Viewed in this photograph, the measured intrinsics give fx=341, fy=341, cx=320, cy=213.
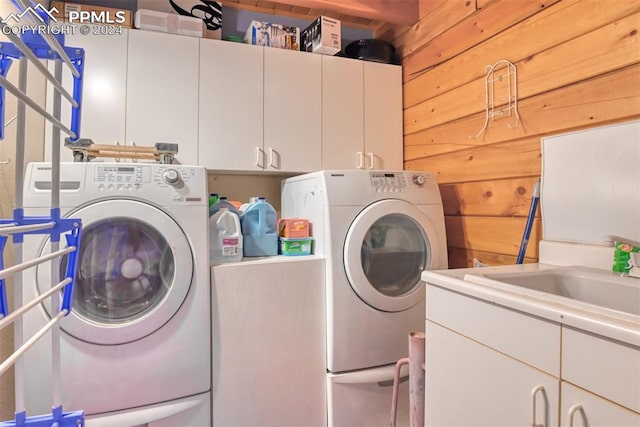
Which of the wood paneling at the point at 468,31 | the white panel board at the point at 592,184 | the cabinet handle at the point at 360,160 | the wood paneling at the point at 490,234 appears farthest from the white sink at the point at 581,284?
the cabinet handle at the point at 360,160

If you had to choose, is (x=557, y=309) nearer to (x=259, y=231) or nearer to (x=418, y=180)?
(x=418, y=180)

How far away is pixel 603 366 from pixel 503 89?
1.31m

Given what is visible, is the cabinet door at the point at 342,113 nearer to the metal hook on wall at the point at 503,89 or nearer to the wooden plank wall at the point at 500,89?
the wooden plank wall at the point at 500,89

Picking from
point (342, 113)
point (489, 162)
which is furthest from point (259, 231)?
point (489, 162)

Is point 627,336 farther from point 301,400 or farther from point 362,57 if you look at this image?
point 362,57

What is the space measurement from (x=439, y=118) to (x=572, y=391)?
5.24ft

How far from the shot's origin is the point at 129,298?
4.29 feet

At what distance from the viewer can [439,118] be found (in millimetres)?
1984

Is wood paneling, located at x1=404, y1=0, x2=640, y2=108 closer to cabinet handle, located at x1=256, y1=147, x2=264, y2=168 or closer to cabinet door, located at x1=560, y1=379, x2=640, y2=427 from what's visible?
cabinet handle, located at x1=256, y1=147, x2=264, y2=168

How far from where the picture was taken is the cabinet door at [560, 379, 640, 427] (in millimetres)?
606

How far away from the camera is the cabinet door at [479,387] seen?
2.43ft

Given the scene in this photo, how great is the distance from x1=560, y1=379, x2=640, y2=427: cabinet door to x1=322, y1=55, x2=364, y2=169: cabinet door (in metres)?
1.66

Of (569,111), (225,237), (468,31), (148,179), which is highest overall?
(468,31)

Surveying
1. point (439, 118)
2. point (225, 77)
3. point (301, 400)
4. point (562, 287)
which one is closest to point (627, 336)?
point (562, 287)
